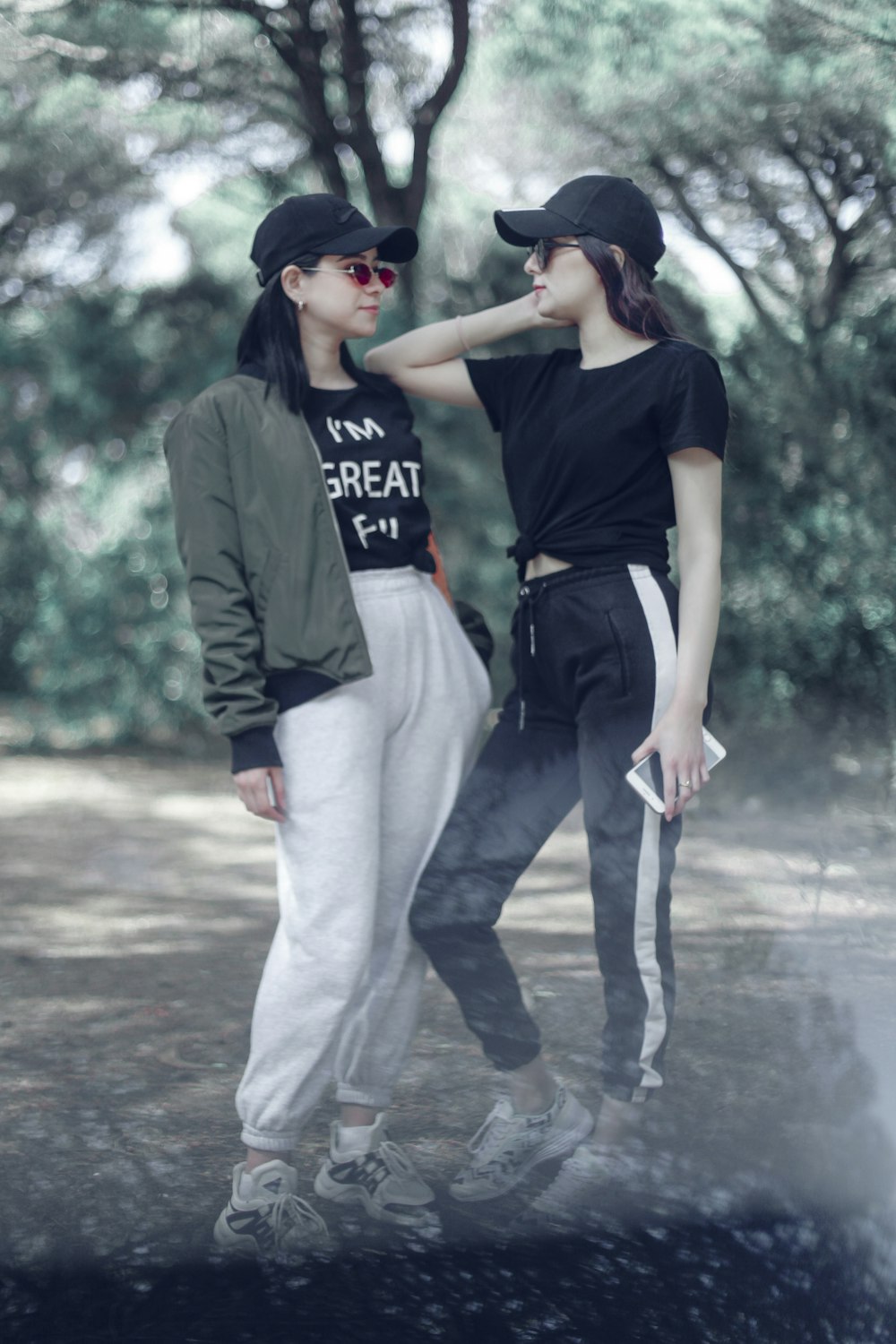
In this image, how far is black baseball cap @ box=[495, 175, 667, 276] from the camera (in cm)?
254

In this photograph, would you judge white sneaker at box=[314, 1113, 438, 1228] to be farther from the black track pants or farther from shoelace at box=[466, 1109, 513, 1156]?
the black track pants

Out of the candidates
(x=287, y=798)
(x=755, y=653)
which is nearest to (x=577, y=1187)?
(x=287, y=798)

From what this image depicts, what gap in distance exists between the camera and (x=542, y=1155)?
2746mm

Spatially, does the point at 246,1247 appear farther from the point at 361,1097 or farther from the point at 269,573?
the point at 269,573

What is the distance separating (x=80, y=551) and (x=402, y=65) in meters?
2.97

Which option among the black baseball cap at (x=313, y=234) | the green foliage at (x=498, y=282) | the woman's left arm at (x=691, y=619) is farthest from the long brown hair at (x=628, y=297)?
the green foliage at (x=498, y=282)

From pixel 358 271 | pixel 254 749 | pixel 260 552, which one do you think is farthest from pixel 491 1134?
pixel 358 271

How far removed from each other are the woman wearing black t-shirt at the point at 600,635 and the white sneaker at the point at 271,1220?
0.31 m

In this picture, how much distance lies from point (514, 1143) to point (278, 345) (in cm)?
149

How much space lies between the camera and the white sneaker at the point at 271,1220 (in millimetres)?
2441

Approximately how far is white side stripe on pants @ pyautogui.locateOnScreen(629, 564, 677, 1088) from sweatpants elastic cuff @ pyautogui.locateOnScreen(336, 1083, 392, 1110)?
1.60 feet

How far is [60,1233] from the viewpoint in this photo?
8.19 ft

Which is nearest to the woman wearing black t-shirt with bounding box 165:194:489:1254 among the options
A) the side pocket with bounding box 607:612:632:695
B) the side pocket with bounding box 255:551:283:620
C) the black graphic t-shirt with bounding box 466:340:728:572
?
the side pocket with bounding box 255:551:283:620

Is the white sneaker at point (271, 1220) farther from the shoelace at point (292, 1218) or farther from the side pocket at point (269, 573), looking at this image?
the side pocket at point (269, 573)
